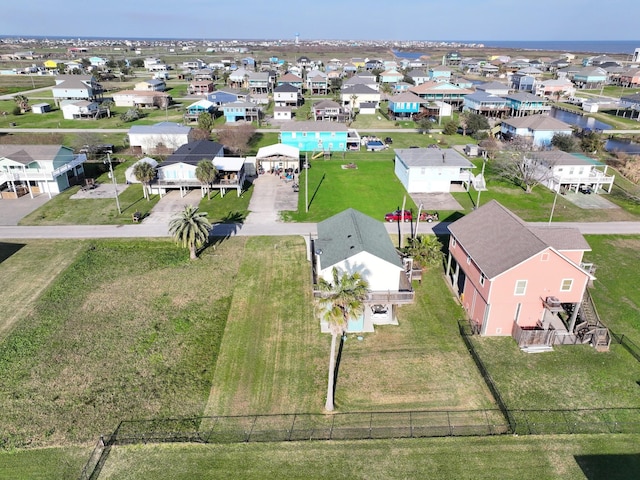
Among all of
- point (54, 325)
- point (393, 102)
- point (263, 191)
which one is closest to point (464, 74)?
point (393, 102)

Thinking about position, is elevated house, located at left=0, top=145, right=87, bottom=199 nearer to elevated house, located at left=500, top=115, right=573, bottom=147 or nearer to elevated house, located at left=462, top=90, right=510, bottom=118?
elevated house, located at left=500, top=115, right=573, bottom=147

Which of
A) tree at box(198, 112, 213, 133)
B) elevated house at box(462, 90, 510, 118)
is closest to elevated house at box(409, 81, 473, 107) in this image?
elevated house at box(462, 90, 510, 118)

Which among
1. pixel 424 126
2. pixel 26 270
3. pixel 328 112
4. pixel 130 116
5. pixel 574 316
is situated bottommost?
pixel 26 270

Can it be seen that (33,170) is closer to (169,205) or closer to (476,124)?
(169,205)

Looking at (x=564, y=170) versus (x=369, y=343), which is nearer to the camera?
(x=369, y=343)

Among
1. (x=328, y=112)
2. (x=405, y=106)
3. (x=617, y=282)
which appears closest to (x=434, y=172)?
(x=617, y=282)

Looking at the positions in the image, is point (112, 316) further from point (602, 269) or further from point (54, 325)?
point (602, 269)
